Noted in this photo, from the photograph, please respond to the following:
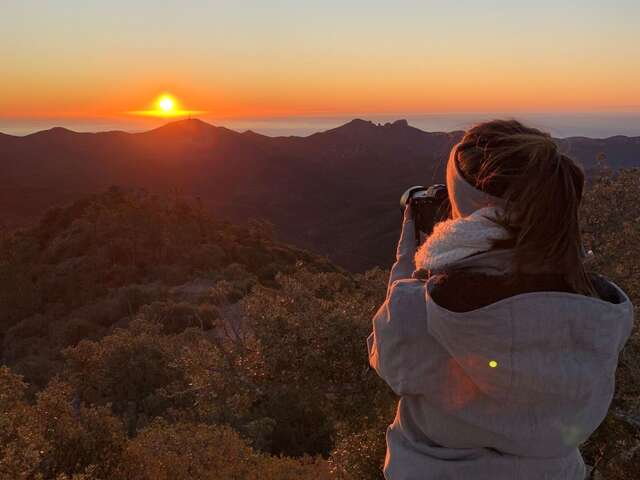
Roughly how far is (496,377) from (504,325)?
5.9 inches

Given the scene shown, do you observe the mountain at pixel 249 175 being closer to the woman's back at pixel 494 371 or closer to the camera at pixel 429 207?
the camera at pixel 429 207

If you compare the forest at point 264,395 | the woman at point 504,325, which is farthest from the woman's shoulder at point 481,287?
the forest at point 264,395

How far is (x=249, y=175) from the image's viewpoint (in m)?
106

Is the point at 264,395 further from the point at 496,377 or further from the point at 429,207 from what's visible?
the point at 496,377

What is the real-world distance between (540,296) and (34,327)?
882 inches

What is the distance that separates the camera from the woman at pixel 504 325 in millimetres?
1276

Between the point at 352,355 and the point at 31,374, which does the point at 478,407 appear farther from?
the point at 31,374

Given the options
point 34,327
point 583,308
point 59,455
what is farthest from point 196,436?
point 34,327

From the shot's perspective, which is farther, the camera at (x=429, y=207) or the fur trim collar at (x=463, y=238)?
the camera at (x=429, y=207)

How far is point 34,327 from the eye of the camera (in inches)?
801

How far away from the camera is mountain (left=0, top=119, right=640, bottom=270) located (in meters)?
73.1

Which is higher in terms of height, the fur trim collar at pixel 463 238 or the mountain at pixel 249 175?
the fur trim collar at pixel 463 238

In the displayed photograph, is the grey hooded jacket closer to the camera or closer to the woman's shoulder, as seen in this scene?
the woman's shoulder

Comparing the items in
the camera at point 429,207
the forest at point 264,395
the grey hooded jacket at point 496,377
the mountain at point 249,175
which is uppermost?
the camera at point 429,207
